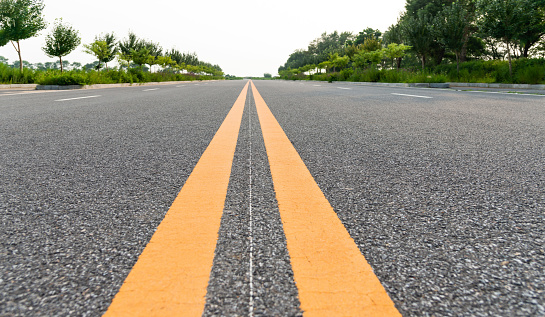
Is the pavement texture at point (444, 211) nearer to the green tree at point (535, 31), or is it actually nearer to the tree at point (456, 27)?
the tree at point (456, 27)

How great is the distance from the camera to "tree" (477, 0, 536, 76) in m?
16.4

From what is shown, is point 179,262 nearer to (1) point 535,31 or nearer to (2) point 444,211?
(2) point 444,211

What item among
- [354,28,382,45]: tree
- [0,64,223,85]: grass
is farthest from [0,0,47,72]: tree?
[354,28,382,45]: tree

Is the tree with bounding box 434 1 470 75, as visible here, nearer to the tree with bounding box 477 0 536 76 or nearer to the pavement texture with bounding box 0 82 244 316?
the tree with bounding box 477 0 536 76

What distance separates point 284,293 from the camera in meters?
0.82

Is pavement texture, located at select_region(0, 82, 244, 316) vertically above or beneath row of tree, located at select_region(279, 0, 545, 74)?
beneath

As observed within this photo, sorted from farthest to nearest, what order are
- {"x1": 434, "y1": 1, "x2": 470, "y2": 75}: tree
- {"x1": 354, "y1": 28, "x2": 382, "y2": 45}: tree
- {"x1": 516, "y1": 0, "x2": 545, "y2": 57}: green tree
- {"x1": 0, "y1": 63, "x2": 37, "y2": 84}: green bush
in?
{"x1": 354, "y1": 28, "x2": 382, "y2": 45}: tree
{"x1": 516, "y1": 0, "x2": 545, "y2": 57}: green tree
{"x1": 434, "y1": 1, "x2": 470, "y2": 75}: tree
{"x1": 0, "y1": 63, "x2": 37, "y2": 84}: green bush

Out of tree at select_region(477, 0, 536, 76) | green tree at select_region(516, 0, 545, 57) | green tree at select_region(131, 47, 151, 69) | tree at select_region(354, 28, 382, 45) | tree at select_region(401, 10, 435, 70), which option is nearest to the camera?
tree at select_region(477, 0, 536, 76)

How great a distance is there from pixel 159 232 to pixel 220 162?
1002 millimetres

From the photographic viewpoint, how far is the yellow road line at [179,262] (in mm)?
782

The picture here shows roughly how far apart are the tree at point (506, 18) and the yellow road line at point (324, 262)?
1990cm

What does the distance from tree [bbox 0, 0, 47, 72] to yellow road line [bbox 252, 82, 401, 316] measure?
31.5 metres

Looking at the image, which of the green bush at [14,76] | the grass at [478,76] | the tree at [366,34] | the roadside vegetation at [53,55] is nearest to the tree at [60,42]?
the roadside vegetation at [53,55]

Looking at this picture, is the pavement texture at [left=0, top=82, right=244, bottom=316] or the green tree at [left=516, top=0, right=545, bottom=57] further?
the green tree at [left=516, top=0, right=545, bottom=57]
